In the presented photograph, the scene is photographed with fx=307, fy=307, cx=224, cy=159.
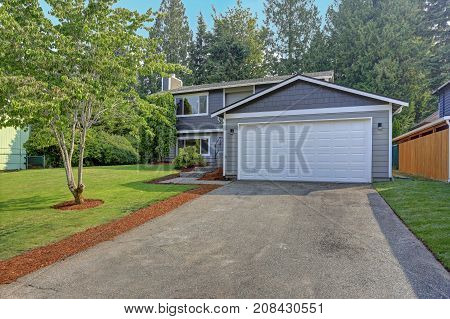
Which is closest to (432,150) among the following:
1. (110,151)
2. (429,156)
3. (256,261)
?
(429,156)

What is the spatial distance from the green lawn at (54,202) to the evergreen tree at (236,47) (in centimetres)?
2174

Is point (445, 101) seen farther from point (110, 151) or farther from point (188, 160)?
point (110, 151)

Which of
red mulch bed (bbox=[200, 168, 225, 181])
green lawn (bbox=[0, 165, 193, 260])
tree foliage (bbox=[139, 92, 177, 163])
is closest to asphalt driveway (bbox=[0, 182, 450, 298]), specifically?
green lawn (bbox=[0, 165, 193, 260])

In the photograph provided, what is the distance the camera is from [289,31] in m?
36.2

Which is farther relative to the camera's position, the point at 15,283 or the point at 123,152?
the point at 123,152

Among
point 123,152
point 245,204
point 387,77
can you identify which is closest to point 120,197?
point 245,204

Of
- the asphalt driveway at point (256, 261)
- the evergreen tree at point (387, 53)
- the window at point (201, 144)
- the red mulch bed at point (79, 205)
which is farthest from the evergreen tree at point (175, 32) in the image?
the asphalt driveway at point (256, 261)

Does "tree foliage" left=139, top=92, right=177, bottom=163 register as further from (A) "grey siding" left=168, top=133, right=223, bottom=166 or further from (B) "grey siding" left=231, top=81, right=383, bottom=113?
(B) "grey siding" left=231, top=81, right=383, bottom=113

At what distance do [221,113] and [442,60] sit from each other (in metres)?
30.0

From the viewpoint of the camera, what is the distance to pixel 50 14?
25.9 feet

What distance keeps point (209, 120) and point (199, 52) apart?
21478mm

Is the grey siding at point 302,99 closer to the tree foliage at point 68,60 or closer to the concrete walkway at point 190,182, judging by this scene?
the concrete walkway at point 190,182

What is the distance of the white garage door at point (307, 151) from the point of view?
1134cm

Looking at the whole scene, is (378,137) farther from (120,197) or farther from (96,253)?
(96,253)
